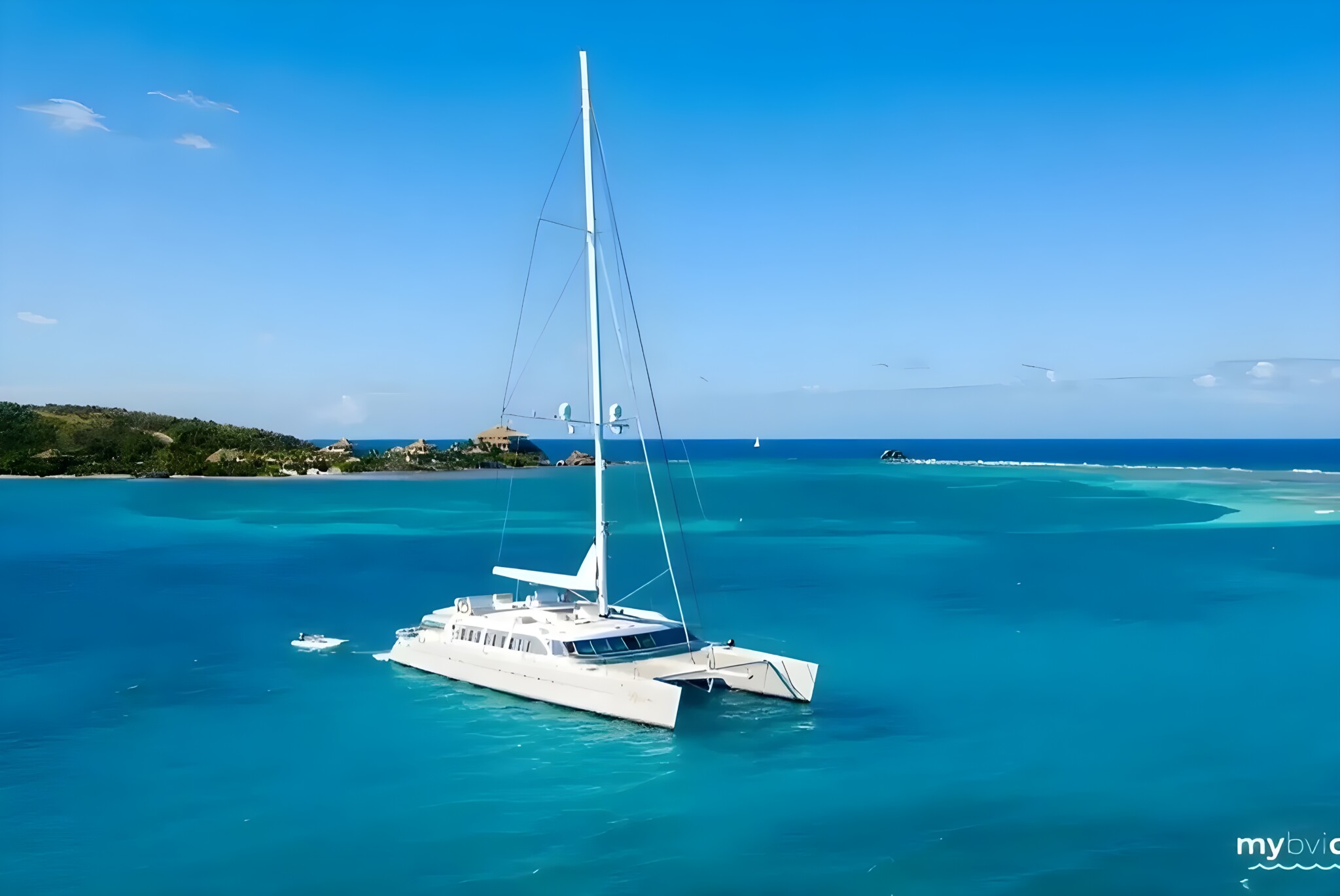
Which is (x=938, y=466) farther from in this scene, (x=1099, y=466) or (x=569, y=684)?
(x=569, y=684)

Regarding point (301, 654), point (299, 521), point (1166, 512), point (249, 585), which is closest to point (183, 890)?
point (301, 654)

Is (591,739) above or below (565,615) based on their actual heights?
below

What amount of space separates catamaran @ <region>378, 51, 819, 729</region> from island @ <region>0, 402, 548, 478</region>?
110787mm

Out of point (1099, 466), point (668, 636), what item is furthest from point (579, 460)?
point (668, 636)

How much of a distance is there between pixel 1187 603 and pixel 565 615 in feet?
82.9

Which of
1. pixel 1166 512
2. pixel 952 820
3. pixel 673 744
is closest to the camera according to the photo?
pixel 952 820

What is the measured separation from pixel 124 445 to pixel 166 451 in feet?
16.5

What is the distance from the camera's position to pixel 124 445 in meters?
136

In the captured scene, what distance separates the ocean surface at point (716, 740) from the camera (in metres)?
16.6

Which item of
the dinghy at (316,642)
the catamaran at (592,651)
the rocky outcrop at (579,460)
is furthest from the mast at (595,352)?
the rocky outcrop at (579,460)

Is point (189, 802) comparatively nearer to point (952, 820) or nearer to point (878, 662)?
point (952, 820)

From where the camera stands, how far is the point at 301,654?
31.3 meters

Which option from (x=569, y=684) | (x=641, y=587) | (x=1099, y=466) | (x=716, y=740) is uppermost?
(x=1099, y=466)

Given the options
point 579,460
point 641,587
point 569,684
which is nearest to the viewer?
point 569,684
